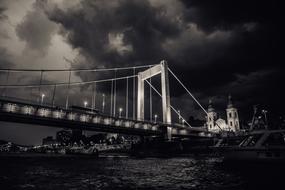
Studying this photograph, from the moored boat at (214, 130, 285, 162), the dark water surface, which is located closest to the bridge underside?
the dark water surface

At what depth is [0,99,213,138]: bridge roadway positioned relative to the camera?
41.4 metres

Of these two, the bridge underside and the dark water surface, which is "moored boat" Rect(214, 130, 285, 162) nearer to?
the dark water surface

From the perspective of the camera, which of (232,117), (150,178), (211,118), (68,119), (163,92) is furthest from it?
(211,118)

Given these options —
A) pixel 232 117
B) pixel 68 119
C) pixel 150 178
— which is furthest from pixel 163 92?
pixel 232 117

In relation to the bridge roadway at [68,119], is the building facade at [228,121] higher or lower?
higher

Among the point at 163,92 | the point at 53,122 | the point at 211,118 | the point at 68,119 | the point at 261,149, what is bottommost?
the point at 261,149

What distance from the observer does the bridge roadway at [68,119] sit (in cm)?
4144

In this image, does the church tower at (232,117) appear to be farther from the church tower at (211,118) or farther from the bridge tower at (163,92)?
the bridge tower at (163,92)

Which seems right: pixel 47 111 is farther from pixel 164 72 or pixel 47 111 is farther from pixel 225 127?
pixel 225 127

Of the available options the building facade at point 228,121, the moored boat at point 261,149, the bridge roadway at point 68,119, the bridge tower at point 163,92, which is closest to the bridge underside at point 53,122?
the bridge roadway at point 68,119

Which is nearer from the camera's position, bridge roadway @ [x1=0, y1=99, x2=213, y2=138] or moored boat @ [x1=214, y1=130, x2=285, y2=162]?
moored boat @ [x1=214, y1=130, x2=285, y2=162]

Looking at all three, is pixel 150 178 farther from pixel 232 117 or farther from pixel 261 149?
pixel 232 117

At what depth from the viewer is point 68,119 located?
48438 mm

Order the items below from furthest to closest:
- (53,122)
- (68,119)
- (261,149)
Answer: (68,119) → (53,122) → (261,149)
